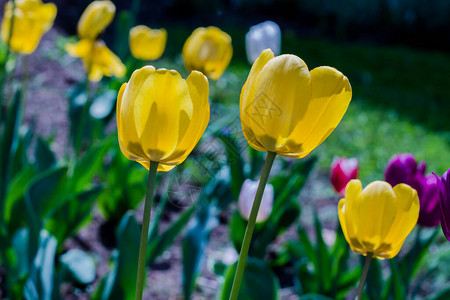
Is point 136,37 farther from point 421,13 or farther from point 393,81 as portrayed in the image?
point 421,13

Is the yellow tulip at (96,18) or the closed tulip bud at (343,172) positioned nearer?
the closed tulip bud at (343,172)

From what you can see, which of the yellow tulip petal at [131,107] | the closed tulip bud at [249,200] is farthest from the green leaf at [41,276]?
the yellow tulip petal at [131,107]

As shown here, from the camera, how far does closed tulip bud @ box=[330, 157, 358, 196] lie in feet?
3.76

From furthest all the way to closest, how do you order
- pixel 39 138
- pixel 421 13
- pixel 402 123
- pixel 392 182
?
pixel 421 13
pixel 402 123
pixel 39 138
pixel 392 182

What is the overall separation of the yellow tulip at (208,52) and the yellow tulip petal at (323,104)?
736 millimetres

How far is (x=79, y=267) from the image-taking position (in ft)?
4.26

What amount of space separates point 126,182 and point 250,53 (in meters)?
0.55

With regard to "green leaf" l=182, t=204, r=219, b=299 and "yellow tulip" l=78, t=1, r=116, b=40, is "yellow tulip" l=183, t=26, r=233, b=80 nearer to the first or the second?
"yellow tulip" l=78, t=1, r=116, b=40

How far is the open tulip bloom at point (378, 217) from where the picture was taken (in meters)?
0.63

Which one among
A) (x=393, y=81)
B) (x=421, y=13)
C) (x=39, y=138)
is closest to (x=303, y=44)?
(x=393, y=81)

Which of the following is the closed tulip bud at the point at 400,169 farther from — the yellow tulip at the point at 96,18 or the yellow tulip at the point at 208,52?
the yellow tulip at the point at 96,18

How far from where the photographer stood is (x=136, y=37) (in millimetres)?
1674

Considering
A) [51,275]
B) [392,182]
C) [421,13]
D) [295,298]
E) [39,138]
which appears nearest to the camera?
[392,182]

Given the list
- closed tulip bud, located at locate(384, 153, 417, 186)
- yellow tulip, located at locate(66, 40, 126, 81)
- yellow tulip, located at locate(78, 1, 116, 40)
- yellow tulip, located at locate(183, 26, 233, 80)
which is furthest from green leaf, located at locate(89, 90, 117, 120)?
closed tulip bud, located at locate(384, 153, 417, 186)
